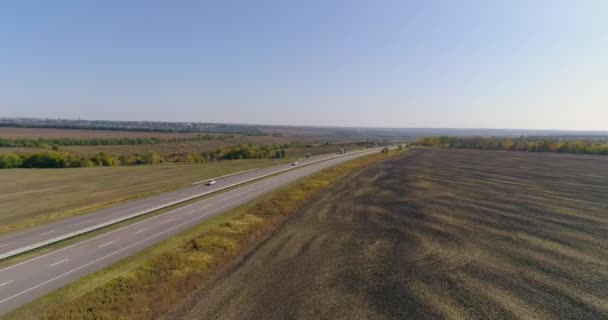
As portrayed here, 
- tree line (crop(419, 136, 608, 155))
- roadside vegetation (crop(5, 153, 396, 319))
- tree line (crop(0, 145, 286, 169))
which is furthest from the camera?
tree line (crop(419, 136, 608, 155))

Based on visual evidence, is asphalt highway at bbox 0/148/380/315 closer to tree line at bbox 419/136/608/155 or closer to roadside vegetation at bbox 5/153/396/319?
roadside vegetation at bbox 5/153/396/319

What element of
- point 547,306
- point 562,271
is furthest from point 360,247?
point 562,271

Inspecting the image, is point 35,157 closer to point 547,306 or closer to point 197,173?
point 197,173

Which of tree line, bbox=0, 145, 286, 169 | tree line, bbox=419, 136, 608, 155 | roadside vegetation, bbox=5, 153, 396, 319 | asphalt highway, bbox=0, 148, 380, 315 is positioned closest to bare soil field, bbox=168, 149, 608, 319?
roadside vegetation, bbox=5, 153, 396, 319

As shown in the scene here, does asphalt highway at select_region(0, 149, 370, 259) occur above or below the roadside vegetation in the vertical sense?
below

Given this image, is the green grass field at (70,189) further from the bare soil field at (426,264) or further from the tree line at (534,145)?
the tree line at (534,145)

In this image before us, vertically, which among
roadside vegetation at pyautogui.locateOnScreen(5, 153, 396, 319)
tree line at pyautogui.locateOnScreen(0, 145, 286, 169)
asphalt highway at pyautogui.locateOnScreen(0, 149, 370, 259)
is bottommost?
tree line at pyautogui.locateOnScreen(0, 145, 286, 169)
